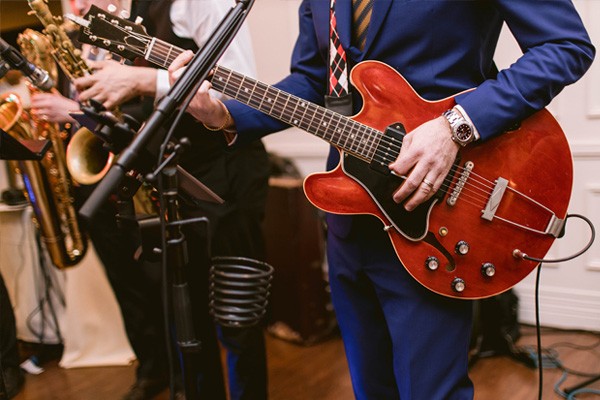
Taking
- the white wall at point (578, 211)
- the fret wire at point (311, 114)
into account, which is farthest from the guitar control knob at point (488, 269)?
the white wall at point (578, 211)

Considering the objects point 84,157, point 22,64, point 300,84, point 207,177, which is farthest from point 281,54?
point 22,64

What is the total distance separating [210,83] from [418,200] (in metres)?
0.57

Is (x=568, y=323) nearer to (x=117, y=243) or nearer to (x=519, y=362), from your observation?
(x=519, y=362)

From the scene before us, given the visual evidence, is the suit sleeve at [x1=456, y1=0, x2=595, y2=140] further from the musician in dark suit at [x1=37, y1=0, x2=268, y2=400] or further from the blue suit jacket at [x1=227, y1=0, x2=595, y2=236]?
the musician in dark suit at [x1=37, y1=0, x2=268, y2=400]

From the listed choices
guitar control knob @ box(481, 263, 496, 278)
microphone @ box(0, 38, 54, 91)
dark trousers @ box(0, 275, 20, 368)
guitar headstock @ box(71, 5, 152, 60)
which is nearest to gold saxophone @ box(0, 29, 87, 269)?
dark trousers @ box(0, 275, 20, 368)

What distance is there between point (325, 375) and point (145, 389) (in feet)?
2.90

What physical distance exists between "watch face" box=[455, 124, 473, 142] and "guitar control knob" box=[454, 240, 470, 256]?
249 mm

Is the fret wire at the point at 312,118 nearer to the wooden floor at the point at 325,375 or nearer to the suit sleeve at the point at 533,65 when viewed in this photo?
the suit sleeve at the point at 533,65

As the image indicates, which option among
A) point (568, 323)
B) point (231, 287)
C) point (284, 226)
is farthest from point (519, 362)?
point (231, 287)

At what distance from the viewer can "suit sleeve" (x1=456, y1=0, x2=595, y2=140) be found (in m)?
1.16

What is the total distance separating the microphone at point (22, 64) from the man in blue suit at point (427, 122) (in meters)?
0.51

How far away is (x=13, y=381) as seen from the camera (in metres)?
2.79

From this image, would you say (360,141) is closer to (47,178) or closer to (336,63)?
(336,63)

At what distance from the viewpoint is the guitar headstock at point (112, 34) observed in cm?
135
